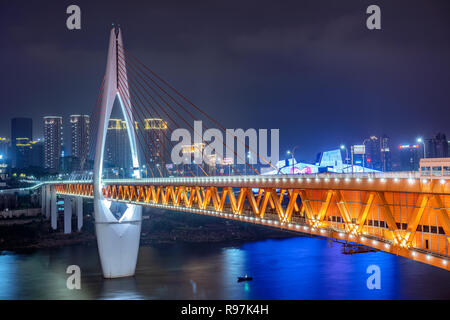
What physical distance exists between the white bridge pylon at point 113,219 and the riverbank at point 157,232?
1050 inches

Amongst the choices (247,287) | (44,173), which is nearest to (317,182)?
(247,287)

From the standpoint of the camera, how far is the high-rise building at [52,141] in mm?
177750

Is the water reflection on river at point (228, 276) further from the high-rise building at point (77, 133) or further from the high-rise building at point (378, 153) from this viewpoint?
the high-rise building at point (77, 133)

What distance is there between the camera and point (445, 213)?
15.5m

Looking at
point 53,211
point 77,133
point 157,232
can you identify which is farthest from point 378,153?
point 77,133

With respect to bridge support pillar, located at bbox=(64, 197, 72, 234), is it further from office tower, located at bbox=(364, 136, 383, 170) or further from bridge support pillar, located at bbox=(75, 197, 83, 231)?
office tower, located at bbox=(364, 136, 383, 170)

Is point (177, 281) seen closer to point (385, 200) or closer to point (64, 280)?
point (64, 280)

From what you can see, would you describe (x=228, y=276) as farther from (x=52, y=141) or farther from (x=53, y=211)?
(x=52, y=141)

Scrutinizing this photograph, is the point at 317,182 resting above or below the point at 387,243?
above

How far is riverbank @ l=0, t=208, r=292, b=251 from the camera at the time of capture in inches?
2689

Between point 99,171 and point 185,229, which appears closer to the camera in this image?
point 99,171

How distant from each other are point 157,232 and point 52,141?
113 meters
